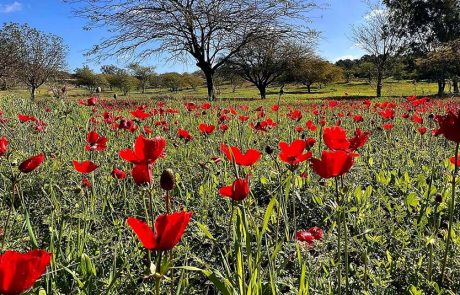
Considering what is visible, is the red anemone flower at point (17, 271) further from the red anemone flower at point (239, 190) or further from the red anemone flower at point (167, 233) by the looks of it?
the red anemone flower at point (239, 190)

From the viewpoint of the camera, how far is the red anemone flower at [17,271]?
651mm

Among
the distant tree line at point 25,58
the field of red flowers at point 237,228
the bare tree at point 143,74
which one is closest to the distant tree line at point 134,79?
the bare tree at point 143,74

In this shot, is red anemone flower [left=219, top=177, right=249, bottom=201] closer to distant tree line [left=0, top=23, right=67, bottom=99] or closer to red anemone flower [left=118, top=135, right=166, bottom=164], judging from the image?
red anemone flower [left=118, top=135, right=166, bottom=164]

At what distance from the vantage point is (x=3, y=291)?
25.7 inches

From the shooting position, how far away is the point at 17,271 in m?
0.66

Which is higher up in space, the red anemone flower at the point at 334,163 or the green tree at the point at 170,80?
the green tree at the point at 170,80

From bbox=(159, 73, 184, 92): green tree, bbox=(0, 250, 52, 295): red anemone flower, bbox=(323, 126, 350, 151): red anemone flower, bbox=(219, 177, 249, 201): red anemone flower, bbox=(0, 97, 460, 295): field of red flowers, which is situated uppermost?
bbox=(159, 73, 184, 92): green tree

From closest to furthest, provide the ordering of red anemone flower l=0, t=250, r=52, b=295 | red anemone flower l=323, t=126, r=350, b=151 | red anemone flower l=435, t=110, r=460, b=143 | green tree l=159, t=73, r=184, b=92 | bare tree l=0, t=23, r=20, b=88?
red anemone flower l=0, t=250, r=52, b=295 < red anemone flower l=435, t=110, r=460, b=143 < red anemone flower l=323, t=126, r=350, b=151 < bare tree l=0, t=23, r=20, b=88 < green tree l=159, t=73, r=184, b=92

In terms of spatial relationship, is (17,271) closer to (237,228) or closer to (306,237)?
(237,228)

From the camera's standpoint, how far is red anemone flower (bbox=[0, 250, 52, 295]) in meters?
0.65

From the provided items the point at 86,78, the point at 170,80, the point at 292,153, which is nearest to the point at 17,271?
the point at 292,153

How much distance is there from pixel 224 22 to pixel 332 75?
38.4 m

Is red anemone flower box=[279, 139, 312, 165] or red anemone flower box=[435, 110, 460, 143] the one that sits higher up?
red anemone flower box=[435, 110, 460, 143]

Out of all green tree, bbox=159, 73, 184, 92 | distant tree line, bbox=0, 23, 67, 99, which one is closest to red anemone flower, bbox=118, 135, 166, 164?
distant tree line, bbox=0, 23, 67, 99
